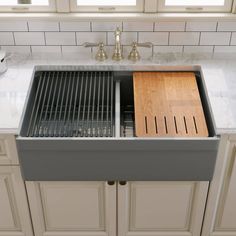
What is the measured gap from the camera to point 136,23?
6.99ft

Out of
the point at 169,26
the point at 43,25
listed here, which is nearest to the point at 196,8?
the point at 169,26

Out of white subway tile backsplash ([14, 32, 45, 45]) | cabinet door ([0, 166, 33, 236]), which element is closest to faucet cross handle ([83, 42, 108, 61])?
white subway tile backsplash ([14, 32, 45, 45])

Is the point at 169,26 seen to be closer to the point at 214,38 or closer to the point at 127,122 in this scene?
the point at 214,38

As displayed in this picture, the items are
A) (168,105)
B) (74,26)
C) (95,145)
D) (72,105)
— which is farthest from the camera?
(74,26)

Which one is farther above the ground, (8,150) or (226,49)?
(226,49)

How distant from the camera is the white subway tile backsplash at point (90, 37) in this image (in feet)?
7.11

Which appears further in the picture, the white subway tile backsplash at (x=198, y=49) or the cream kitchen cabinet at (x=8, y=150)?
the white subway tile backsplash at (x=198, y=49)

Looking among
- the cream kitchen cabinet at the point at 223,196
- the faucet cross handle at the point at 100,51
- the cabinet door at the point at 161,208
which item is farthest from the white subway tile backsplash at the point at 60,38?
the cream kitchen cabinet at the point at 223,196

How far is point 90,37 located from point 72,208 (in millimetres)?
915

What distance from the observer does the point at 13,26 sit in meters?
2.15

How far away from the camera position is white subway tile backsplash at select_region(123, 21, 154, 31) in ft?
7.00

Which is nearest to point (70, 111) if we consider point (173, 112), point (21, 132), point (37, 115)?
point (37, 115)

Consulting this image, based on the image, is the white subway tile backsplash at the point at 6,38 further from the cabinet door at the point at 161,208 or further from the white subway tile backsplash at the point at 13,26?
the cabinet door at the point at 161,208

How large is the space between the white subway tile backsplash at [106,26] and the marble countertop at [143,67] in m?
0.18
